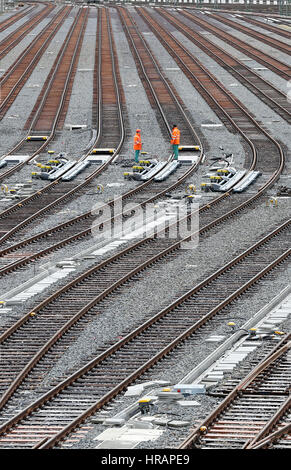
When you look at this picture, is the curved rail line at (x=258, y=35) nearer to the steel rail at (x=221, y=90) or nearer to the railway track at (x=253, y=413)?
the steel rail at (x=221, y=90)

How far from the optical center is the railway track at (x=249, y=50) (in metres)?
54.8

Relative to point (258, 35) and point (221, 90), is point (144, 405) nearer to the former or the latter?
point (221, 90)

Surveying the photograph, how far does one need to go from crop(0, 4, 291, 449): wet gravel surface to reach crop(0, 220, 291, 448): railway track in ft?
0.79

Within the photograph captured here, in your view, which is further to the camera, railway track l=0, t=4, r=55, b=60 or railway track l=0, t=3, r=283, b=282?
railway track l=0, t=4, r=55, b=60

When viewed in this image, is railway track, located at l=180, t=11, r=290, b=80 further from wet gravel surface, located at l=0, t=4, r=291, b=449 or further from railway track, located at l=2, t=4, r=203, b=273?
wet gravel surface, located at l=0, t=4, r=291, b=449

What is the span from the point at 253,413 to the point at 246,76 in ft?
134

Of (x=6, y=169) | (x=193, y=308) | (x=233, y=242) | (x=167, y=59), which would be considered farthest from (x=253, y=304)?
(x=167, y=59)

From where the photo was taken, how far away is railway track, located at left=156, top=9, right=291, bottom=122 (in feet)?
146

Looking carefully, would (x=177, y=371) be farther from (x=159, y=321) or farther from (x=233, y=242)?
(x=233, y=242)

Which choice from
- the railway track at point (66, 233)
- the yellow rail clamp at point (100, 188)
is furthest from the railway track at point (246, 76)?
the railway track at point (66, 233)

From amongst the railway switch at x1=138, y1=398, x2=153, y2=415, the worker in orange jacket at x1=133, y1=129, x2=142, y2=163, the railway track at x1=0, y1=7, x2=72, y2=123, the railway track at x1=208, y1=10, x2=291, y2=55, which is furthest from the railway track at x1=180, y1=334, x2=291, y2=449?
the railway track at x1=208, y1=10, x2=291, y2=55

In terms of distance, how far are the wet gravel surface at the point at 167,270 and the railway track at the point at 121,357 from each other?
0.24m

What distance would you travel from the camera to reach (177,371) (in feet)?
49.0

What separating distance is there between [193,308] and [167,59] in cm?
4148
